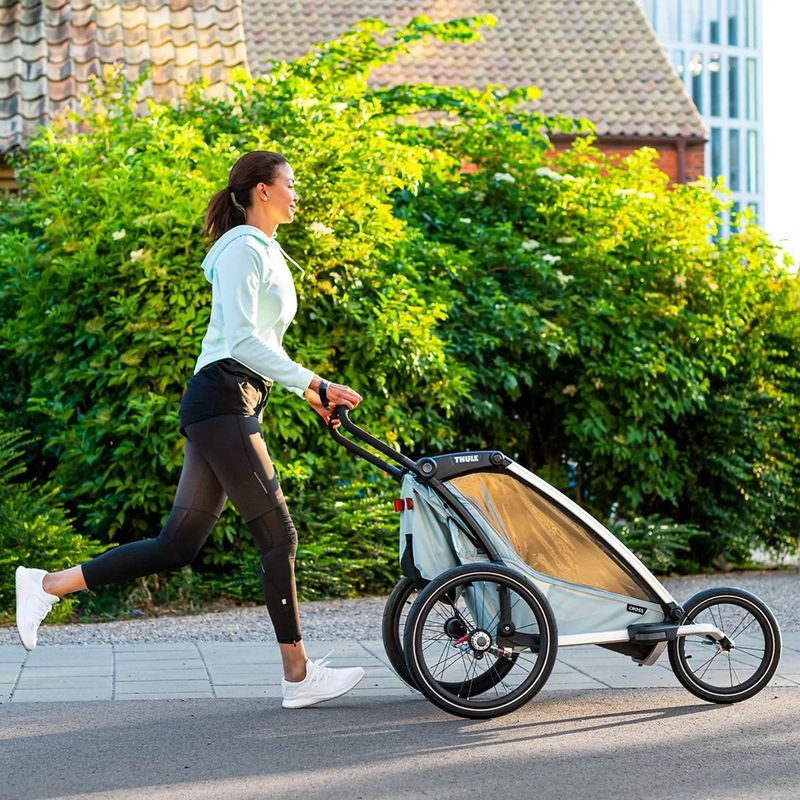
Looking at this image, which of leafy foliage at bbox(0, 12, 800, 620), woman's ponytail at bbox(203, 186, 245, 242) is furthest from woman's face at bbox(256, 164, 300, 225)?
leafy foliage at bbox(0, 12, 800, 620)

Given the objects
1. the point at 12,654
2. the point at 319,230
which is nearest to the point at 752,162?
the point at 319,230

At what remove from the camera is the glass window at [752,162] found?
54.8 m

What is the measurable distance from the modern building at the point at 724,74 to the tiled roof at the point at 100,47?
142ft

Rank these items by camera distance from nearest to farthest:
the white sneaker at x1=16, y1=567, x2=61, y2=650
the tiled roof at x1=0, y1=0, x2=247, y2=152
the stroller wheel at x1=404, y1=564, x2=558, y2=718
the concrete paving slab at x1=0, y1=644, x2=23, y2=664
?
1. the stroller wheel at x1=404, y1=564, x2=558, y2=718
2. the white sneaker at x1=16, y1=567, x2=61, y2=650
3. the concrete paving slab at x1=0, y1=644, x2=23, y2=664
4. the tiled roof at x1=0, y1=0, x2=247, y2=152

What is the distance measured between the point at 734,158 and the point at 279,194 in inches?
2061

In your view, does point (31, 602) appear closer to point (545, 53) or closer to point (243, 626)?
point (243, 626)

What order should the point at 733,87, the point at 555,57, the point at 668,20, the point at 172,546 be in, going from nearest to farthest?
the point at 172,546 → the point at 555,57 → the point at 668,20 → the point at 733,87

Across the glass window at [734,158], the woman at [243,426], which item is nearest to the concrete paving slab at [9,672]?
the woman at [243,426]

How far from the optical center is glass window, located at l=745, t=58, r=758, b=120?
5575 centimetres

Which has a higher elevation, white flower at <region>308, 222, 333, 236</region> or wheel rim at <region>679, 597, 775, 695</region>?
white flower at <region>308, 222, 333, 236</region>

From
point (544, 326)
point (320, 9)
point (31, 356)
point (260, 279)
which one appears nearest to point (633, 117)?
point (320, 9)

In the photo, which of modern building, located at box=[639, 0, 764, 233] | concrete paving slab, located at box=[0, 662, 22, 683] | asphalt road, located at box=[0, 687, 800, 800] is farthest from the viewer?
modern building, located at box=[639, 0, 764, 233]

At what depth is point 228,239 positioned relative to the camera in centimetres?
514

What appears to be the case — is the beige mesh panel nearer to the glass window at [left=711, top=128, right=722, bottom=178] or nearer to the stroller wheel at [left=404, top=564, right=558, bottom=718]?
the stroller wheel at [left=404, top=564, right=558, bottom=718]
